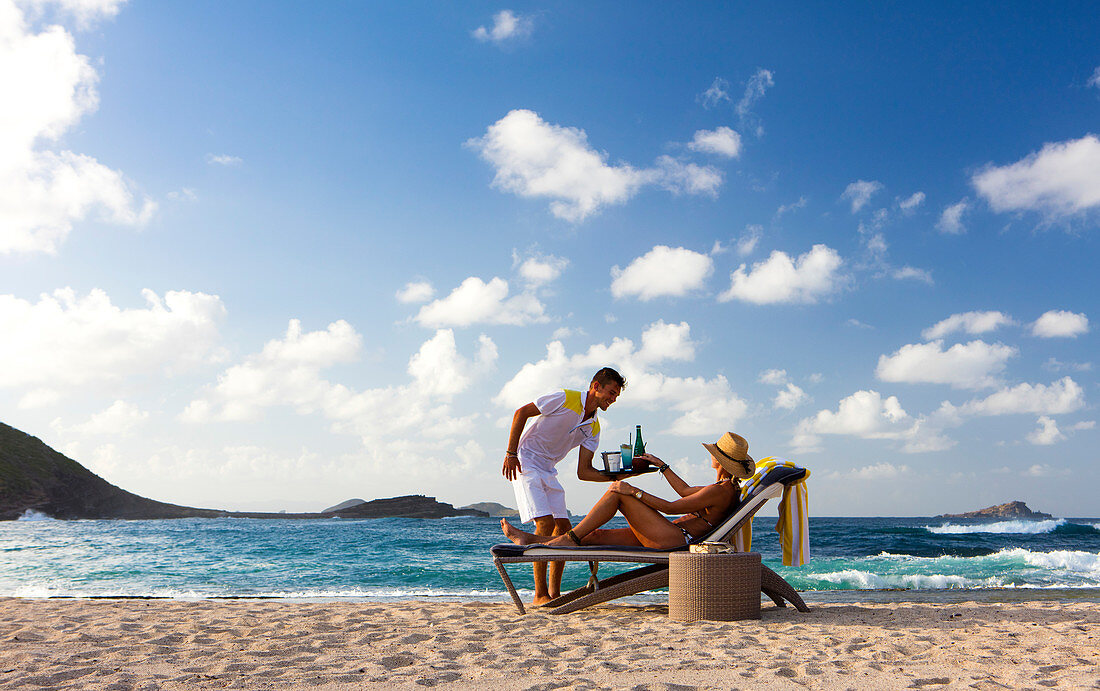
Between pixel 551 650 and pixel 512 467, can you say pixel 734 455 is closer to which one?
pixel 512 467

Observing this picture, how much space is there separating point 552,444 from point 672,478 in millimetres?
971

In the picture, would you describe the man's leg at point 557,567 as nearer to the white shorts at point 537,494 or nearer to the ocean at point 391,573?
the white shorts at point 537,494

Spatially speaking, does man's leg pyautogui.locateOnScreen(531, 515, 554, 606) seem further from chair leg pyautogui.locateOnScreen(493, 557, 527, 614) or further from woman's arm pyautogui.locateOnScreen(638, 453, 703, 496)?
woman's arm pyautogui.locateOnScreen(638, 453, 703, 496)

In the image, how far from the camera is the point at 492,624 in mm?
5086

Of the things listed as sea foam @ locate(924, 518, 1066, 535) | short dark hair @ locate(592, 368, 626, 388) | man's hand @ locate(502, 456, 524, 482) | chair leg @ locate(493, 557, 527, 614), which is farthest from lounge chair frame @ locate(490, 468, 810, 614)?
sea foam @ locate(924, 518, 1066, 535)

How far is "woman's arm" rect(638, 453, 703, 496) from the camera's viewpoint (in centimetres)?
509

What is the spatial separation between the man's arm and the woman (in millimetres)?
427

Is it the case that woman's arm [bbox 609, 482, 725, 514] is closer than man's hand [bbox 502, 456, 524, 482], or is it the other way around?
woman's arm [bbox 609, 482, 725, 514]

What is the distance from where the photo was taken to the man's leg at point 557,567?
5.46 meters

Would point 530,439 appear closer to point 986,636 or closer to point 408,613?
point 408,613

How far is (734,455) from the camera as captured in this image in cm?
529

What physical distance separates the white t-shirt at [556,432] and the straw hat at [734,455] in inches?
37.1

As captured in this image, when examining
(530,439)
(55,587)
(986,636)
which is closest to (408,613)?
(530,439)

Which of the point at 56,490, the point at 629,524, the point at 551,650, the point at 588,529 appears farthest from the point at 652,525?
the point at 56,490
